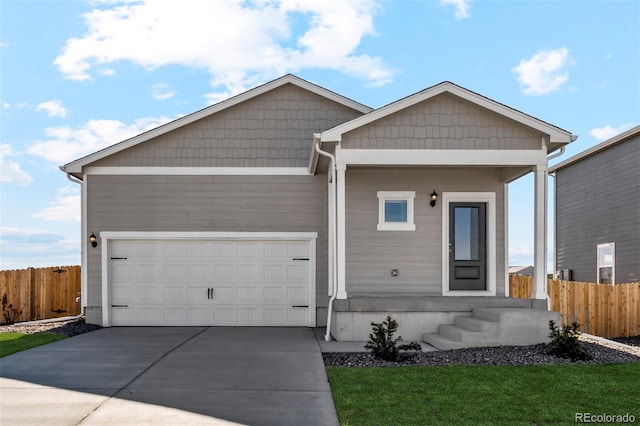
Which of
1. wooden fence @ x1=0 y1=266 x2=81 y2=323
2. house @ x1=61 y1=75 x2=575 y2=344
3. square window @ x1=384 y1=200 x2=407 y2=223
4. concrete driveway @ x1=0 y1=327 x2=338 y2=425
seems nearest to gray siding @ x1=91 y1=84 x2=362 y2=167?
house @ x1=61 y1=75 x2=575 y2=344

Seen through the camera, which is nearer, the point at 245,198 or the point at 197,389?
the point at 197,389

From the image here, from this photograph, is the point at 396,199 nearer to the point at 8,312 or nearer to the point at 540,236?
the point at 540,236

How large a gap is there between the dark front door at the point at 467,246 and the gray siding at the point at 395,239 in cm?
28

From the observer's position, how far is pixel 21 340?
10273mm

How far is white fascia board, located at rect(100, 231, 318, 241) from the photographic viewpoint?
39.9ft

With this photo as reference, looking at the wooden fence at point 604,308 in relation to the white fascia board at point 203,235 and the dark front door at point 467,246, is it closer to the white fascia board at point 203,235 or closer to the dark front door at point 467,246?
the dark front door at point 467,246

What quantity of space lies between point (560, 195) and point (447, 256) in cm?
1049

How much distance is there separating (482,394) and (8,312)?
1267cm

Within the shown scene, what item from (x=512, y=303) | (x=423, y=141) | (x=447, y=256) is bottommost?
(x=512, y=303)

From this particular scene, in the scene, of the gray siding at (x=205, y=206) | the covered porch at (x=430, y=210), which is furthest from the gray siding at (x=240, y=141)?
the covered porch at (x=430, y=210)

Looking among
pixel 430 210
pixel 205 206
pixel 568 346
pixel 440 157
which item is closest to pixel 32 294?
pixel 205 206

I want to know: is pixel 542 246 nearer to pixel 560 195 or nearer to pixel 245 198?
pixel 245 198

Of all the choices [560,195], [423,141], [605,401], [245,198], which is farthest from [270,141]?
[560,195]

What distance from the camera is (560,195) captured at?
1972 centimetres
